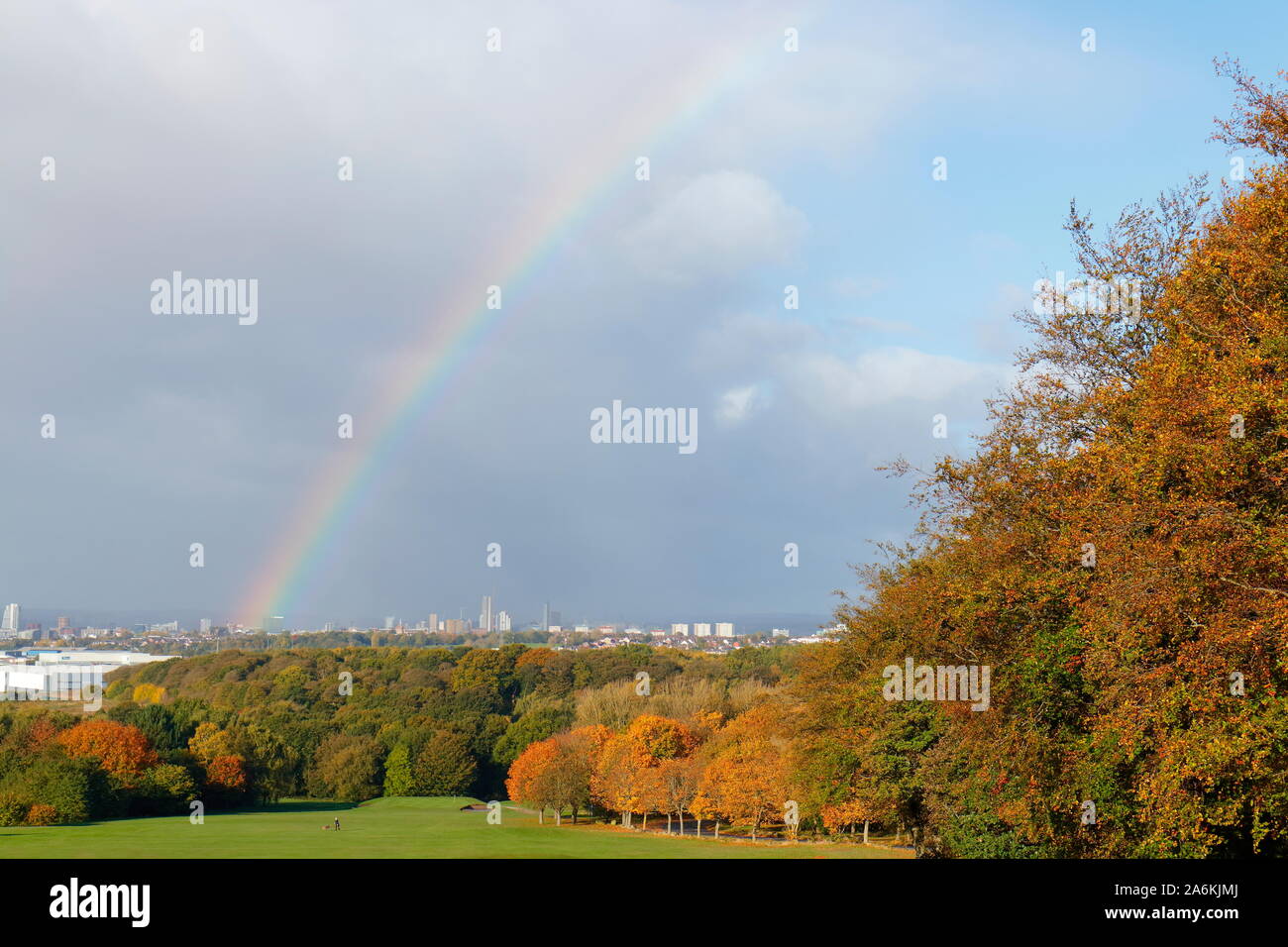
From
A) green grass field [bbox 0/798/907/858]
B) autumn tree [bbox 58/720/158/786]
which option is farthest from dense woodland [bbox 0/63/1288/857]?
autumn tree [bbox 58/720/158/786]

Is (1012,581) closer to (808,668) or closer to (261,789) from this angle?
(808,668)

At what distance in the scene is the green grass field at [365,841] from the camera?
46.6 metres

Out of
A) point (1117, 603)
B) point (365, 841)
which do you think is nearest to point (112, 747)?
point (365, 841)

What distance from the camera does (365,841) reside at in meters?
54.4

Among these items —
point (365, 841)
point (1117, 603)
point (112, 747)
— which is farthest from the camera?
point (112, 747)

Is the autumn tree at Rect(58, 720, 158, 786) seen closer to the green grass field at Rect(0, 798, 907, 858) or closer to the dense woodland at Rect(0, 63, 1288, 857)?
the green grass field at Rect(0, 798, 907, 858)

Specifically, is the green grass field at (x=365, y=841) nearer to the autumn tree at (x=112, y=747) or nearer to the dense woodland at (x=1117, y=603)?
the autumn tree at (x=112, y=747)

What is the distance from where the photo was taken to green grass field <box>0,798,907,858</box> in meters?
46.6

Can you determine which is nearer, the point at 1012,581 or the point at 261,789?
the point at 1012,581

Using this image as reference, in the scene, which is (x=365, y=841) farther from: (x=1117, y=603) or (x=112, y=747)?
(x=1117, y=603)

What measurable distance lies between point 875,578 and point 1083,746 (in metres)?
17.2

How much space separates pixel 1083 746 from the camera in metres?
22.5
